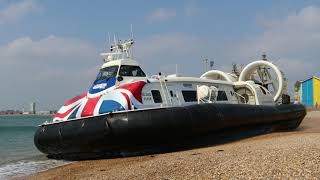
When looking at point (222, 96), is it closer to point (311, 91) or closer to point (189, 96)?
point (189, 96)

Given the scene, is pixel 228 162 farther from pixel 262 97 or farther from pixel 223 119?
pixel 262 97

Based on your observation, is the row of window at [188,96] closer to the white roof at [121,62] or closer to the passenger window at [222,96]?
the passenger window at [222,96]

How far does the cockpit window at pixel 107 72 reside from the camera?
1048cm

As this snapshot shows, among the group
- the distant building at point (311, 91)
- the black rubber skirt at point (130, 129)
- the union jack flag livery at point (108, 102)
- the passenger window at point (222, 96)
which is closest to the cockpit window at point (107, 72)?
the union jack flag livery at point (108, 102)

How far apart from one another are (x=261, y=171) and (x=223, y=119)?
500cm

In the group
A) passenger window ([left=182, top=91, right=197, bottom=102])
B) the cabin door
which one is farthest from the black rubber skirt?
passenger window ([left=182, top=91, right=197, bottom=102])

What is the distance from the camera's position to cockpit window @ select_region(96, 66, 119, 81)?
413 inches

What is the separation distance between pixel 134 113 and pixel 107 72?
229cm

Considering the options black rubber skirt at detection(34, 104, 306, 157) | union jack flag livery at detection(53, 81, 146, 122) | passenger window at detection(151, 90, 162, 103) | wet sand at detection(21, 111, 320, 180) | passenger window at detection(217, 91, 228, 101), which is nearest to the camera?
wet sand at detection(21, 111, 320, 180)

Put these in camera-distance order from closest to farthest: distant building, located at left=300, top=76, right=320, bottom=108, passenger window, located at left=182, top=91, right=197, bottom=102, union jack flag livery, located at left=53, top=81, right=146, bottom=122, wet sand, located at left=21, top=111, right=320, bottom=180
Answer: wet sand, located at left=21, top=111, right=320, bottom=180 → union jack flag livery, located at left=53, top=81, right=146, bottom=122 → passenger window, located at left=182, top=91, right=197, bottom=102 → distant building, located at left=300, top=76, right=320, bottom=108

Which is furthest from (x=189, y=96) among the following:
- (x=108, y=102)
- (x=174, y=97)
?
(x=108, y=102)

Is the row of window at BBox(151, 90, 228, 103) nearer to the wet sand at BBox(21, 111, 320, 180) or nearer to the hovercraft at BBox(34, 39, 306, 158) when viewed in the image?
the hovercraft at BBox(34, 39, 306, 158)

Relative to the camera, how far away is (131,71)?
35.1 ft

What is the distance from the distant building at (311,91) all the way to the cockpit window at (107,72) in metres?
32.3
